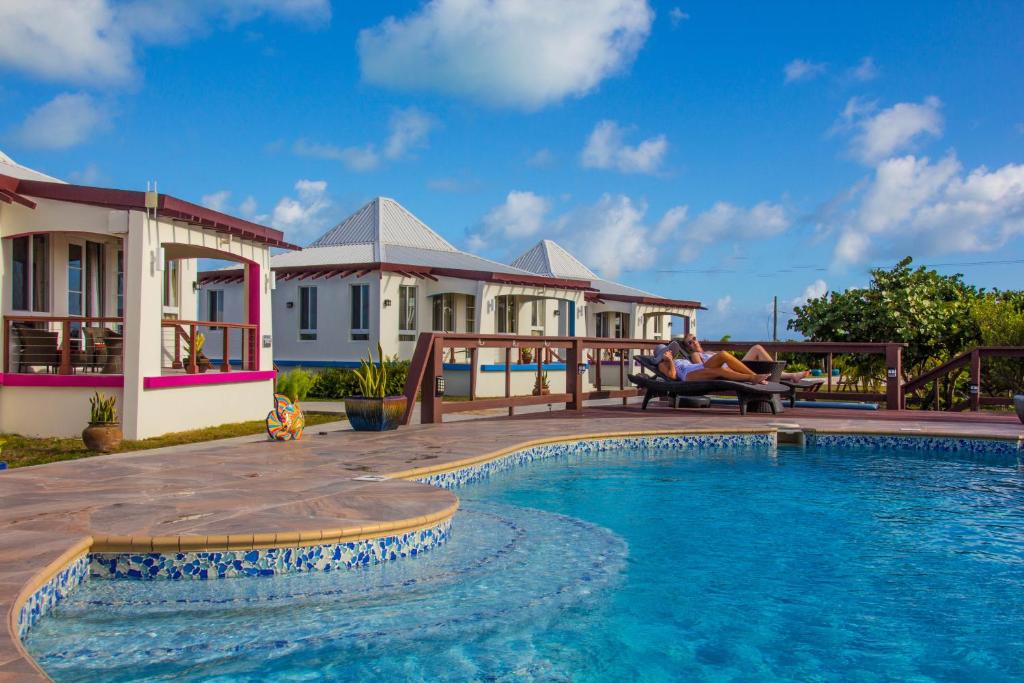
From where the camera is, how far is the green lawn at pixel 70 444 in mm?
9633

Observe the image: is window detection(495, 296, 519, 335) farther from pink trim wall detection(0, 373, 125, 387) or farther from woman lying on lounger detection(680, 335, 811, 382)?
pink trim wall detection(0, 373, 125, 387)

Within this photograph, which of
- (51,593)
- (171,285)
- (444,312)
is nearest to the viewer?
(51,593)

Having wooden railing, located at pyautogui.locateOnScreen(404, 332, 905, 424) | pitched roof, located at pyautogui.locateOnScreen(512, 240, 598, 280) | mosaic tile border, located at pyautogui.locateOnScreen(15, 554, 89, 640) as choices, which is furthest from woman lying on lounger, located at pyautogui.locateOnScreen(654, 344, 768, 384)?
pitched roof, located at pyautogui.locateOnScreen(512, 240, 598, 280)

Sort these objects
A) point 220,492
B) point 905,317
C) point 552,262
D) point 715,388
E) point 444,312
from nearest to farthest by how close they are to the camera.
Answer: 1. point 220,492
2. point 715,388
3. point 905,317
4. point 444,312
5. point 552,262

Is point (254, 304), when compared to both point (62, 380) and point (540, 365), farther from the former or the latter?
point (540, 365)

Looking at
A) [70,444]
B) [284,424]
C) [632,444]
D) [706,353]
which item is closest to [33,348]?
[70,444]

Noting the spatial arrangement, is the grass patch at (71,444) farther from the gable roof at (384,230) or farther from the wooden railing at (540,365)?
the gable roof at (384,230)

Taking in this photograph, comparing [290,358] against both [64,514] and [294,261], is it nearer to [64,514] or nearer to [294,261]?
[294,261]

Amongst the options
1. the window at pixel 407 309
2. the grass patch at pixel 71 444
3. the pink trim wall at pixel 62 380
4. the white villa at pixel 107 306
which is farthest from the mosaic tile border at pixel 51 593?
the window at pixel 407 309

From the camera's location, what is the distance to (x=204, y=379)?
1274 cm

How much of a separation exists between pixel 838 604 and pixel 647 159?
59.4 ft

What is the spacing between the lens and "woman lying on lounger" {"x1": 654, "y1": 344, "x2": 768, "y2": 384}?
15102 millimetres

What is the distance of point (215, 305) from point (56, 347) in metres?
11.8

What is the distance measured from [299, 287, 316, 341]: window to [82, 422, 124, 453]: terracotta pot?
1132 cm
